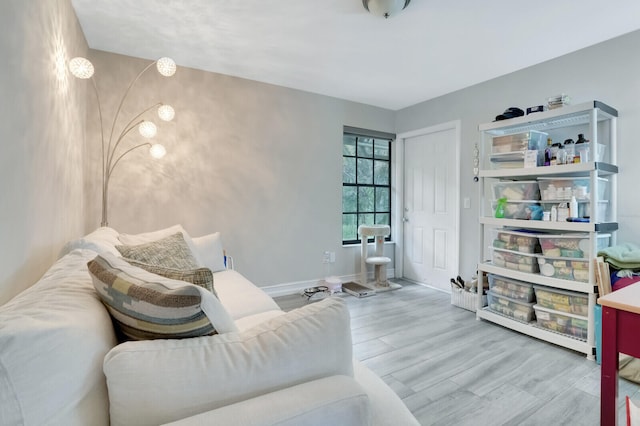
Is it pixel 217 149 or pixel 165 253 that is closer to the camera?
pixel 165 253

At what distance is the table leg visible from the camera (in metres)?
1.17

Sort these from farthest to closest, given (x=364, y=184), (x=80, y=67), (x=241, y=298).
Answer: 1. (x=364, y=184)
2. (x=241, y=298)
3. (x=80, y=67)

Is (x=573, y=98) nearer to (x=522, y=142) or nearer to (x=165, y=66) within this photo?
(x=522, y=142)

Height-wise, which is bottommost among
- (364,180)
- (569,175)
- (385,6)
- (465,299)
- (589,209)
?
(465,299)

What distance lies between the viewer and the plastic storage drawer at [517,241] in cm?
264

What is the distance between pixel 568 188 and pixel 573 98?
95cm

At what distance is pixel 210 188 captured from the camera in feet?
10.7

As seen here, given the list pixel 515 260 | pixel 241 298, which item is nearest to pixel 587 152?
pixel 515 260

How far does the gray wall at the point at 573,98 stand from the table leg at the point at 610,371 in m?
1.80

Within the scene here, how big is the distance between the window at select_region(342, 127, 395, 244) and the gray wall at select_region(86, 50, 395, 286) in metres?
0.18

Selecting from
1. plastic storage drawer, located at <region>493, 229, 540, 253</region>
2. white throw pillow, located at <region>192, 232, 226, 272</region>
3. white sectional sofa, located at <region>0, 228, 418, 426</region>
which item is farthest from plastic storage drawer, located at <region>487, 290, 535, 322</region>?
white throw pillow, located at <region>192, 232, 226, 272</region>

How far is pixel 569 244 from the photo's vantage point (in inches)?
95.0

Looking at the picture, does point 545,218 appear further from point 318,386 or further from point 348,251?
point 318,386

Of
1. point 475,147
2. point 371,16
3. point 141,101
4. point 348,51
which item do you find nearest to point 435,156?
point 475,147
